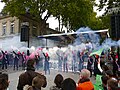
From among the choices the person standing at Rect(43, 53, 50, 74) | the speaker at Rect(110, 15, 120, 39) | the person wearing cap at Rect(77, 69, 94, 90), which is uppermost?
the speaker at Rect(110, 15, 120, 39)

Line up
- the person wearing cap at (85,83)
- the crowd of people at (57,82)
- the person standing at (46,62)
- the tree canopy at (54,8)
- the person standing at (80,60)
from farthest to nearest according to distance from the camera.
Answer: the tree canopy at (54,8)
the person standing at (46,62)
the person standing at (80,60)
the person wearing cap at (85,83)
the crowd of people at (57,82)

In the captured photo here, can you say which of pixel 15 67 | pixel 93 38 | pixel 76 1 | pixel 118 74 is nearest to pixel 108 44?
pixel 93 38

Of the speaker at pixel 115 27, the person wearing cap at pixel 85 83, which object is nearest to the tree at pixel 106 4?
the speaker at pixel 115 27

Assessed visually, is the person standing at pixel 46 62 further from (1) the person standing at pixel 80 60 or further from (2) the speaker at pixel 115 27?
(2) the speaker at pixel 115 27

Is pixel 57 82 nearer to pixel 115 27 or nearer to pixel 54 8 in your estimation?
pixel 115 27

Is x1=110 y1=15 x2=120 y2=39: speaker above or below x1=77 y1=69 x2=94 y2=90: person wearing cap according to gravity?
above

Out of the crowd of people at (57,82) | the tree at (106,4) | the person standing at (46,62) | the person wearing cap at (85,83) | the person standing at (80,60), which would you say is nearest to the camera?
the crowd of people at (57,82)

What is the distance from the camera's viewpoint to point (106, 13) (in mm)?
24203

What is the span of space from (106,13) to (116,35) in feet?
49.5

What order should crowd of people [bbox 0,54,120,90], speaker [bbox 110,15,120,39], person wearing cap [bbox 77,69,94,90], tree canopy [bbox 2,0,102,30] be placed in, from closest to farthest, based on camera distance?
crowd of people [bbox 0,54,120,90], person wearing cap [bbox 77,69,94,90], speaker [bbox 110,15,120,39], tree canopy [bbox 2,0,102,30]

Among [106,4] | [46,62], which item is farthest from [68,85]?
[106,4]

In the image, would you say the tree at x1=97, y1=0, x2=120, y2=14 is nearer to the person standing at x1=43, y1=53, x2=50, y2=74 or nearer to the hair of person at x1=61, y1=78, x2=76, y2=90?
the person standing at x1=43, y1=53, x2=50, y2=74

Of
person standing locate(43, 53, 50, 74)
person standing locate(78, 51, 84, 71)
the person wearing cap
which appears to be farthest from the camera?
person standing locate(43, 53, 50, 74)

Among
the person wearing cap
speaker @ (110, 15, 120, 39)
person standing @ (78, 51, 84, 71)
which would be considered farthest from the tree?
the person wearing cap
